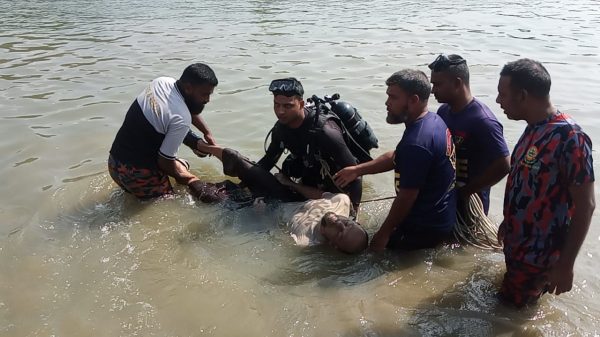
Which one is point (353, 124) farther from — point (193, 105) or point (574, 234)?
point (574, 234)

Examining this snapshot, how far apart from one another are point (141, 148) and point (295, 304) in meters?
2.40

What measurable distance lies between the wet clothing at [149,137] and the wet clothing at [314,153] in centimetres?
95

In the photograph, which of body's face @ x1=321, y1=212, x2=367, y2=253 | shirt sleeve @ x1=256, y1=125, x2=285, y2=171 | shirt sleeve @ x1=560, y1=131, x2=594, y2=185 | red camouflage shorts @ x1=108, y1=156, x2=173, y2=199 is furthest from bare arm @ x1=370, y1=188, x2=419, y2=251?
red camouflage shorts @ x1=108, y1=156, x2=173, y2=199

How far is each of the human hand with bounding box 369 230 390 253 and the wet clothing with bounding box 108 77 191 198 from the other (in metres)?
2.12

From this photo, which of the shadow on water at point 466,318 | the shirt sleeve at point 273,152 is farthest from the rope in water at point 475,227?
the shirt sleeve at point 273,152

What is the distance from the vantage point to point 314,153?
477 centimetres

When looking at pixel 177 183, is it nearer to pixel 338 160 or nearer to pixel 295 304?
pixel 338 160

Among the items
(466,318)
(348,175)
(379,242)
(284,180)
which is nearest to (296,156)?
(284,180)

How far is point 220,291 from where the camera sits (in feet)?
12.7

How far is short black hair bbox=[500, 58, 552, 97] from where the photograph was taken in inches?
115

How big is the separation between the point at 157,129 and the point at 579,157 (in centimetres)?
366

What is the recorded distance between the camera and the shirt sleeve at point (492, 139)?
3.78 meters

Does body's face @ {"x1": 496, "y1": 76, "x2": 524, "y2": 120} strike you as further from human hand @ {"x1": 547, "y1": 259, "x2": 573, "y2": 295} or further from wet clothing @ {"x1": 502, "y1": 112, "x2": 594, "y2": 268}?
human hand @ {"x1": 547, "y1": 259, "x2": 573, "y2": 295}

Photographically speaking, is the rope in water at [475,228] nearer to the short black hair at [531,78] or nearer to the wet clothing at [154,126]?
the short black hair at [531,78]
